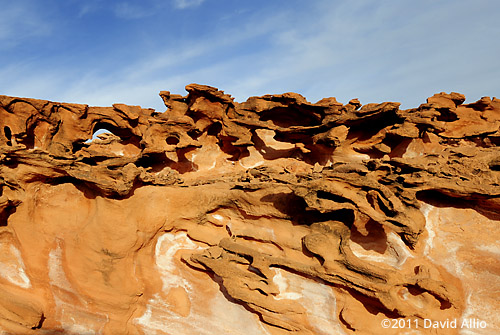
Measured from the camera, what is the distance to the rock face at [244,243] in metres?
5.07

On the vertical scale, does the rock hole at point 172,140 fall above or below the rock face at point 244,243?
above

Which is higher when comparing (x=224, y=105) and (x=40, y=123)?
(x=224, y=105)

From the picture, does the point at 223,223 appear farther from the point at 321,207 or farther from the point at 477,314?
→ the point at 477,314

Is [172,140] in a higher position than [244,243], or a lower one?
higher

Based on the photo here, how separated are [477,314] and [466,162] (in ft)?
9.61

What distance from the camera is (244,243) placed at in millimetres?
6086

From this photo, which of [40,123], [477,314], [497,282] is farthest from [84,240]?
[497,282]

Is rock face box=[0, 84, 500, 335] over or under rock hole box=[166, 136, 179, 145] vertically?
under

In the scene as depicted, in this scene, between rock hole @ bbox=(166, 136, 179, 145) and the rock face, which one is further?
rock hole @ bbox=(166, 136, 179, 145)

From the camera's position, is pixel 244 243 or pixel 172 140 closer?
pixel 244 243

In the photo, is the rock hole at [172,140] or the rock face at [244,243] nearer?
the rock face at [244,243]

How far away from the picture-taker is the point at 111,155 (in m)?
7.39

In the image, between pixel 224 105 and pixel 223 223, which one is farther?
pixel 224 105

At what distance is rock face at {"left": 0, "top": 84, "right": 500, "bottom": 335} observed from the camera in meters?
5.07
